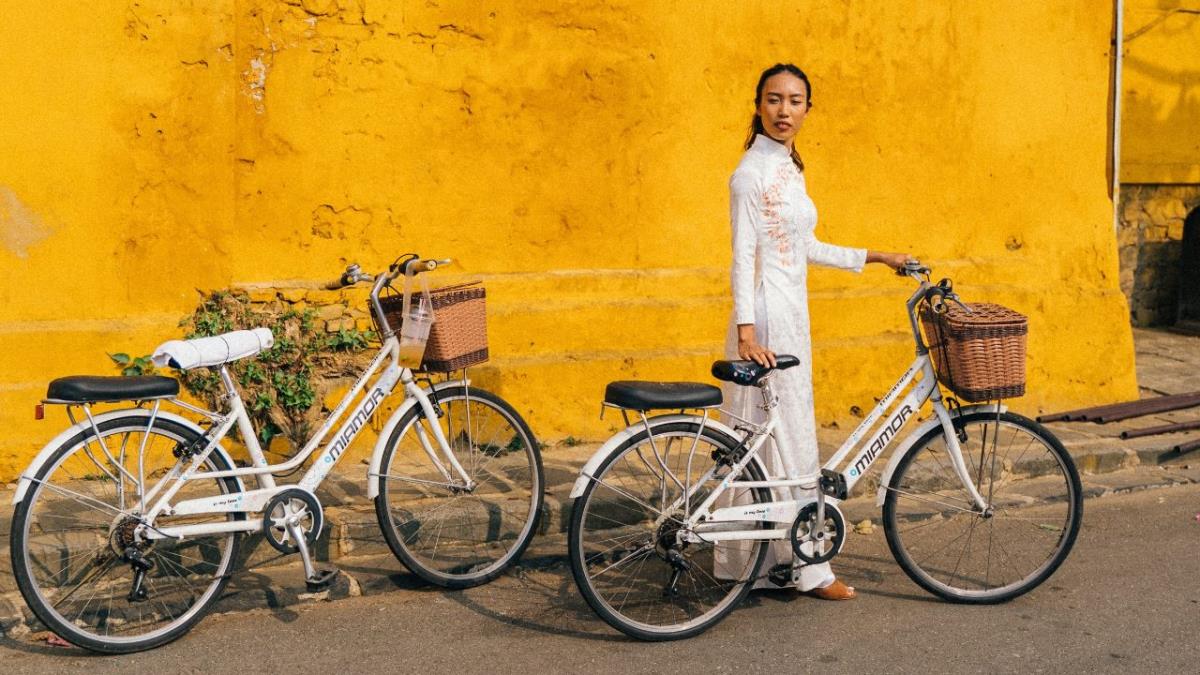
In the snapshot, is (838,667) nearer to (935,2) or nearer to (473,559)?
(473,559)

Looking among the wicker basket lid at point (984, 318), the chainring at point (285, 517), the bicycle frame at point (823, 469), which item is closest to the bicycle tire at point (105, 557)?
the chainring at point (285, 517)

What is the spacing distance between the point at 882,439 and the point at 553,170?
2866 millimetres

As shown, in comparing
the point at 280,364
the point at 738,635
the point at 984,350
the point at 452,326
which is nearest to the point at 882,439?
the point at 984,350

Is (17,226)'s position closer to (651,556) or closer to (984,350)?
(651,556)

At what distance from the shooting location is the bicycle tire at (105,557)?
4289 mm

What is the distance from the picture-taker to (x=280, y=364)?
6.50 meters

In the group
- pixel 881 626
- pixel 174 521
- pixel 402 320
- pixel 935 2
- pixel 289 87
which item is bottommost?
pixel 881 626

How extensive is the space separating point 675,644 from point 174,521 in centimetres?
187

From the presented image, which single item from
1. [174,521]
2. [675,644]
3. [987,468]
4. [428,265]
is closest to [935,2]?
[987,468]

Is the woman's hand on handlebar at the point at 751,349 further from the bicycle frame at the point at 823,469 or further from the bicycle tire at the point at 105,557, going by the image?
the bicycle tire at the point at 105,557

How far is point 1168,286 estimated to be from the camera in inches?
467

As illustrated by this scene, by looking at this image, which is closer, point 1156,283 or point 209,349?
point 209,349

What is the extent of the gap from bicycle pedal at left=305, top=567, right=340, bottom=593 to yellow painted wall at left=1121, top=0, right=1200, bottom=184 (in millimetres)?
8811

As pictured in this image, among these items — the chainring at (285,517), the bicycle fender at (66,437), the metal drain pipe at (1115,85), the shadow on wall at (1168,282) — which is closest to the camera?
the bicycle fender at (66,437)
